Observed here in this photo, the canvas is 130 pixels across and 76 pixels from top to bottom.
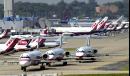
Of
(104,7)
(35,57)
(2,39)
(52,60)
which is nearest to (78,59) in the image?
(52,60)

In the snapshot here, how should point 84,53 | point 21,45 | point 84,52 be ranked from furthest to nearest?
point 21,45 < point 84,53 < point 84,52

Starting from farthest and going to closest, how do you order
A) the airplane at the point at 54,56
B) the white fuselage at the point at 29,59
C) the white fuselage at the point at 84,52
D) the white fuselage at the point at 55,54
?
1. the white fuselage at the point at 84,52
2. the white fuselage at the point at 55,54
3. the airplane at the point at 54,56
4. the white fuselage at the point at 29,59

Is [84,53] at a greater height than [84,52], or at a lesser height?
lesser

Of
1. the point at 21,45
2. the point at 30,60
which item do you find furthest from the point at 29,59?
the point at 21,45

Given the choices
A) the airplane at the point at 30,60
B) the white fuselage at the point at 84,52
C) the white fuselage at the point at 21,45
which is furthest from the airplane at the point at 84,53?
the white fuselage at the point at 21,45

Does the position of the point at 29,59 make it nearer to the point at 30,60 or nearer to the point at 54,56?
the point at 30,60

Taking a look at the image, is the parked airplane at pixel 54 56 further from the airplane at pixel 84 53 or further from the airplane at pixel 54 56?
the airplane at pixel 84 53

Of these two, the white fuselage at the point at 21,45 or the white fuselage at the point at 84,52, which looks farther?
the white fuselage at the point at 21,45

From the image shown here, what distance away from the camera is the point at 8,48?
279 feet

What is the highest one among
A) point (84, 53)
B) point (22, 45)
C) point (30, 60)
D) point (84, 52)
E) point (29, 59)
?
point (22, 45)

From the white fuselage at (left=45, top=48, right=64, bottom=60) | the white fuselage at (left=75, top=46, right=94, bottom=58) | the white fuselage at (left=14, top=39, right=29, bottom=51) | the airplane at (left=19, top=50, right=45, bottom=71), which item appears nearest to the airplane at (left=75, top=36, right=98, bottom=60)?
the white fuselage at (left=75, top=46, right=94, bottom=58)

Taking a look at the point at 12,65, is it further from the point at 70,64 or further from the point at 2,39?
the point at 2,39

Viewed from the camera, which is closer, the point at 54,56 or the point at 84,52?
the point at 54,56

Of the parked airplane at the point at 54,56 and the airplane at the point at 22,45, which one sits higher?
the airplane at the point at 22,45
